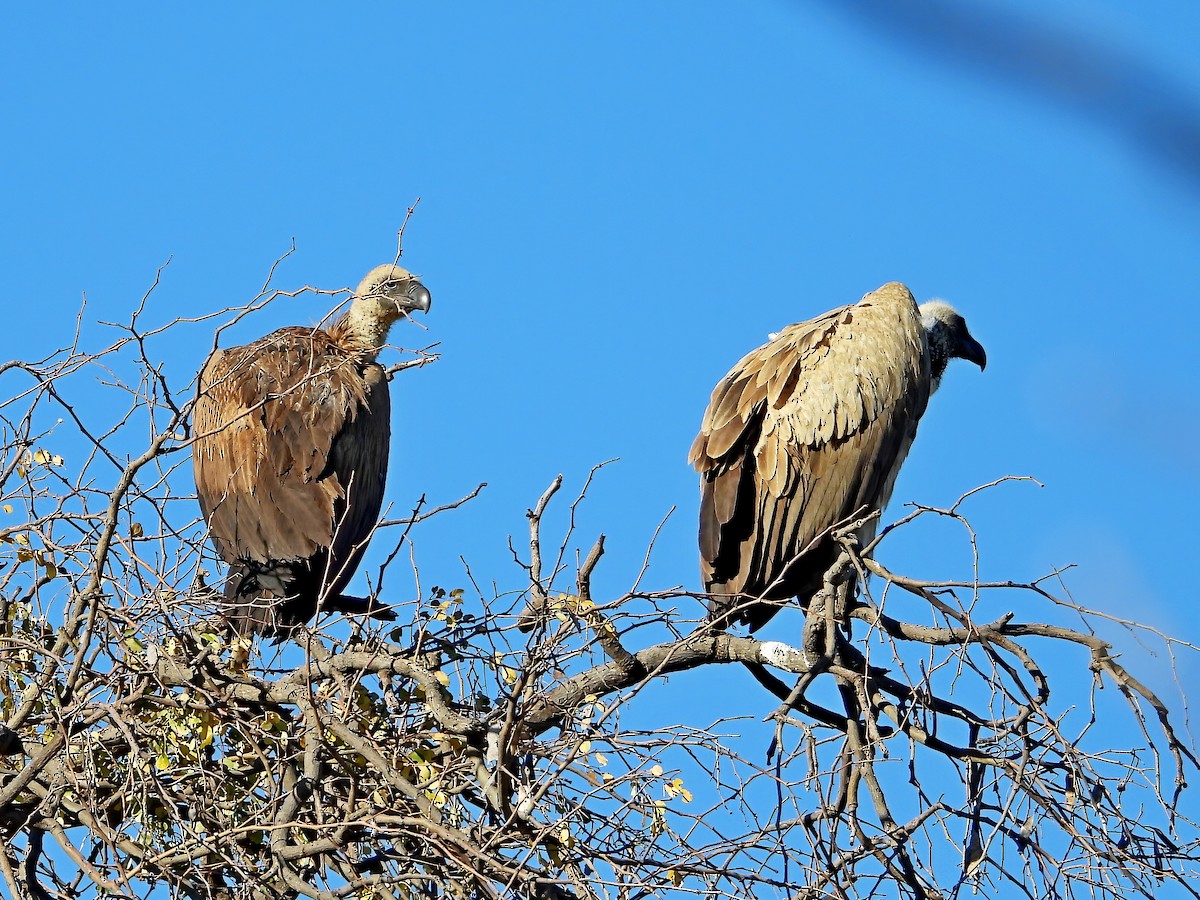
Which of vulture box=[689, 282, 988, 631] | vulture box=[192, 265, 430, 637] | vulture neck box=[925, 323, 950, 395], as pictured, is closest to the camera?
vulture box=[689, 282, 988, 631]

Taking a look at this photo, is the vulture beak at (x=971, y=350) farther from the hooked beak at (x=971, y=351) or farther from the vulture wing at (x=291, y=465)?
the vulture wing at (x=291, y=465)

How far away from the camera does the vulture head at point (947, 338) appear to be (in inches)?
315

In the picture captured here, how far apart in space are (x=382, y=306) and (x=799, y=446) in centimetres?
275

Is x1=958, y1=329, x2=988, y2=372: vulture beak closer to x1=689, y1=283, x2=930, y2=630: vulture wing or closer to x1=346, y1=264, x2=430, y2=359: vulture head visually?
x1=689, y1=283, x2=930, y2=630: vulture wing

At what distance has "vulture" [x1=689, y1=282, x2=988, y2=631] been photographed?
6.06m

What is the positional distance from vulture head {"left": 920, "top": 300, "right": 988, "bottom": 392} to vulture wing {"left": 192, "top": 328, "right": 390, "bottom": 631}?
110 inches

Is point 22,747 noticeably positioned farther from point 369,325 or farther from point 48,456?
point 369,325

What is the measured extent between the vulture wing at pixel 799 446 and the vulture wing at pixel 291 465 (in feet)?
4.69

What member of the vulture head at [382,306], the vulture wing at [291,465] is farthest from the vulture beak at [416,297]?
the vulture wing at [291,465]

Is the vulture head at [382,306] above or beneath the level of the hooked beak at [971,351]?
beneath

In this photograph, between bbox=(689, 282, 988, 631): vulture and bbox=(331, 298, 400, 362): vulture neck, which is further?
bbox=(331, 298, 400, 362): vulture neck

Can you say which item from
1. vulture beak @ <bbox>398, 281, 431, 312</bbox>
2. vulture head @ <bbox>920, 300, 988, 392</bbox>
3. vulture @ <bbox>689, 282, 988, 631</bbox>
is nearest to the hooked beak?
vulture head @ <bbox>920, 300, 988, 392</bbox>

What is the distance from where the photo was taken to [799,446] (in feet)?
20.5

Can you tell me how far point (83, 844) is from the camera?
4.35 m
